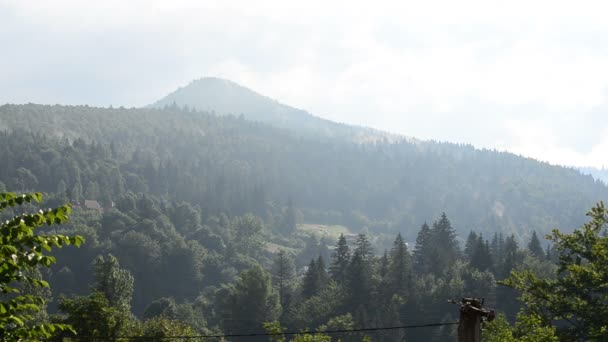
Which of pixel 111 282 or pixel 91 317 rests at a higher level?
pixel 91 317

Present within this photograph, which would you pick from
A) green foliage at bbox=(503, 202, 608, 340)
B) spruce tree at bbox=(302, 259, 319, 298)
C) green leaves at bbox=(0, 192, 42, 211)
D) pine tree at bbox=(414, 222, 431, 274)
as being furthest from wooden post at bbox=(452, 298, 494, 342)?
pine tree at bbox=(414, 222, 431, 274)

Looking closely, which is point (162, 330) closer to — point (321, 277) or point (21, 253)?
point (21, 253)

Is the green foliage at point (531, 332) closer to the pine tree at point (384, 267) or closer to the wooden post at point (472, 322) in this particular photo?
the wooden post at point (472, 322)

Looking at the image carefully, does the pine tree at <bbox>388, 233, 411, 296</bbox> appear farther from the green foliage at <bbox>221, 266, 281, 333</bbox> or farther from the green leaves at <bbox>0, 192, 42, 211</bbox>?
the green leaves at <bbox>0, 192, 42, 211</bbox>

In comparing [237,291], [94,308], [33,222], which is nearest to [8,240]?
[33,222]

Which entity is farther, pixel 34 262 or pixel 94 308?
pixel 94 308

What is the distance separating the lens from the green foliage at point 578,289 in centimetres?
3402

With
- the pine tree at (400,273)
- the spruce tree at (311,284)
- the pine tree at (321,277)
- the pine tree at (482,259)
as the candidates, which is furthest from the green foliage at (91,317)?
the pine tree at (482,259)

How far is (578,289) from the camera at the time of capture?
35.6 meters

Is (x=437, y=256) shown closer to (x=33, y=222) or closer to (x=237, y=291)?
(x=237, y=291)

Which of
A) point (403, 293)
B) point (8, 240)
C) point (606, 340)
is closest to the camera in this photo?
point (8, 240)

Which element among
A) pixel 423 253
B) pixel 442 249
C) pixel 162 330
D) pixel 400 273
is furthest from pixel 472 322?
pixel 442 249

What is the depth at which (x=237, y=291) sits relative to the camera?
11562 centimetres

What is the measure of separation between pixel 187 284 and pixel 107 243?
25.0 meters
